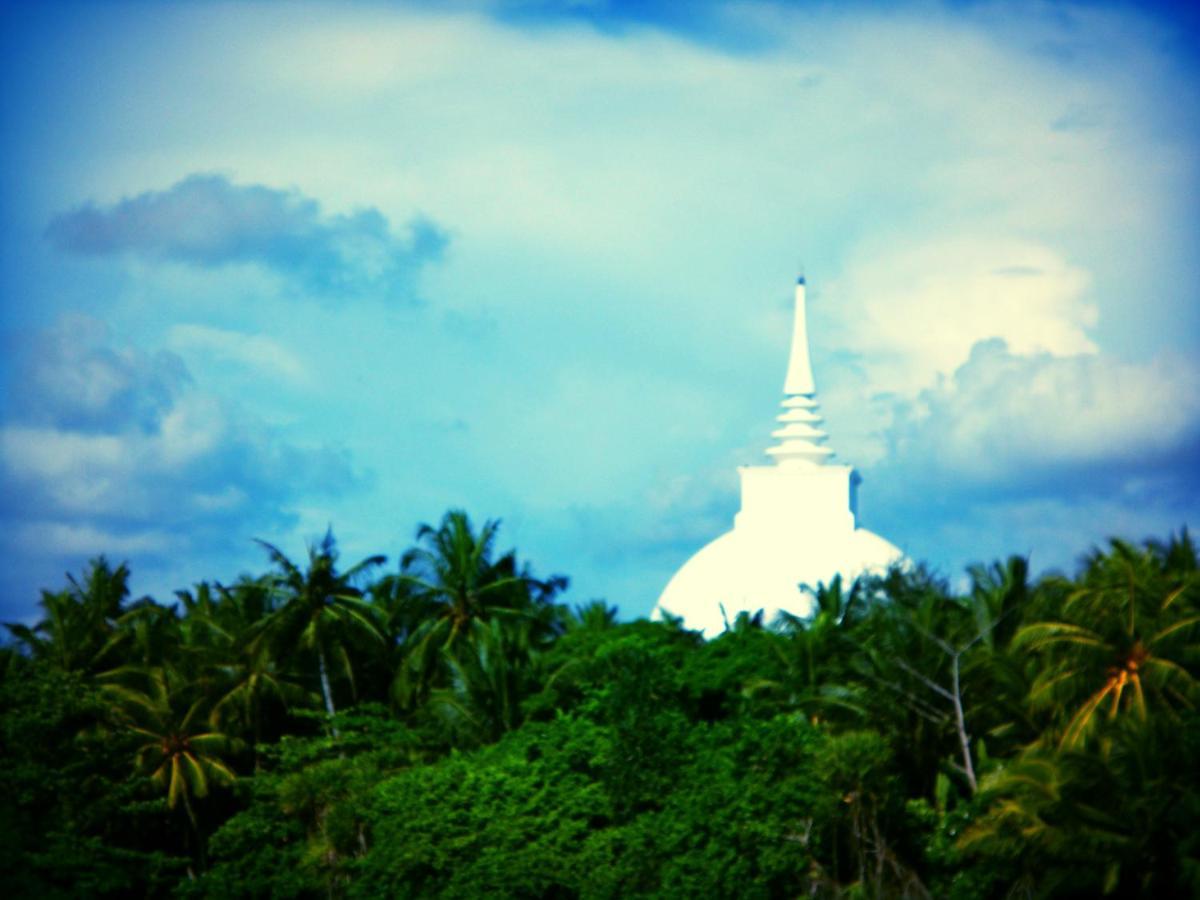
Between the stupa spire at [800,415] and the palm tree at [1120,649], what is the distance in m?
23.1

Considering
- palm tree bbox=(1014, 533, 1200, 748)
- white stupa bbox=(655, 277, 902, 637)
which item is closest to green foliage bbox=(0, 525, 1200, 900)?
palm tree bbox=(1014, 533, 1200, 748)

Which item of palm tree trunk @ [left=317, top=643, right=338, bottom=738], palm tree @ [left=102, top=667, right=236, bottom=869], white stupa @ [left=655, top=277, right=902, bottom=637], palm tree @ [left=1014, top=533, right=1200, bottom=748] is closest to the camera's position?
palm tree @ [left=1014, top=533, right=1200, bottom=748]

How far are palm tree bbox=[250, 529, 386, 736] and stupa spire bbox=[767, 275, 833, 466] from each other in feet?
60.4

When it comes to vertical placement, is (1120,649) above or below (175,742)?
below

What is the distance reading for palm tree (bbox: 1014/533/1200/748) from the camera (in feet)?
83.3

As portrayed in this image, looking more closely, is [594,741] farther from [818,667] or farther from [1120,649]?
[1120,649]

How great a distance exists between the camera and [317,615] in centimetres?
3375

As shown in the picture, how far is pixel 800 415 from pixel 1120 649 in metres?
25.3

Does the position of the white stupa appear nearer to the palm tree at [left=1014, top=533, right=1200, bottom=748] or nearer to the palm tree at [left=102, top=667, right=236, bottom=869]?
the palm tree at [left=102, top=667, right=236, bottom=869]

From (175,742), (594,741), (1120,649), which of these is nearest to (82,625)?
(175,742)

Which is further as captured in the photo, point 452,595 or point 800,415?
point 800,415

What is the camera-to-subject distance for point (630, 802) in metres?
28.5

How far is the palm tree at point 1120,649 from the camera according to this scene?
2538 centimetres

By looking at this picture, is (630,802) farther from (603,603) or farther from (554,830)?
(603,603)
